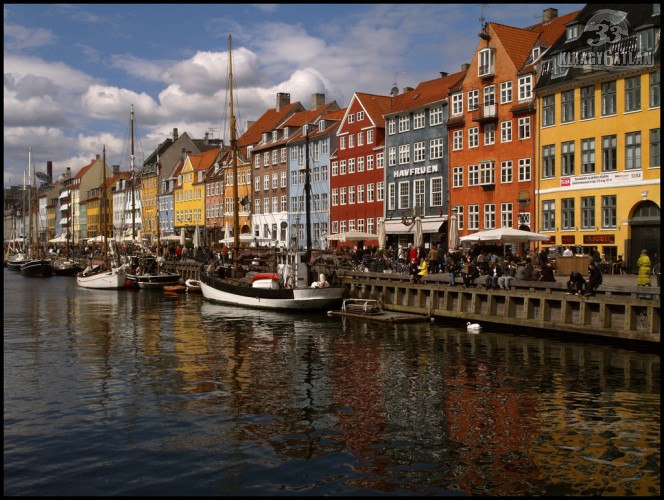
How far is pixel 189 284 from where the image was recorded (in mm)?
56250

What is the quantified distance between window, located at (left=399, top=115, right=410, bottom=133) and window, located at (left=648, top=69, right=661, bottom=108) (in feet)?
79.6

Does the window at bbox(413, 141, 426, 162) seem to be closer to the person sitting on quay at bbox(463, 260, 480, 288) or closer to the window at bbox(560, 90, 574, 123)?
the window at bbox(560, 90, 574, 123)

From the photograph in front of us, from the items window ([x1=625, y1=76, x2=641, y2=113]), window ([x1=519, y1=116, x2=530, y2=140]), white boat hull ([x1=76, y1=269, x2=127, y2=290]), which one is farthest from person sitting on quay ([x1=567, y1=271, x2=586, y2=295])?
white boat hull ([x1=76, y1=269, x2=127, y2=290])

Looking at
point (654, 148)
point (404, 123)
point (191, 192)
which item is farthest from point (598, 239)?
point (191, 192)

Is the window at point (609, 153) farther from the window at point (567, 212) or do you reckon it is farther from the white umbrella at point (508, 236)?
the white umbrella at point (508, 236)

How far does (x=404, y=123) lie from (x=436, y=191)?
7.75 metres

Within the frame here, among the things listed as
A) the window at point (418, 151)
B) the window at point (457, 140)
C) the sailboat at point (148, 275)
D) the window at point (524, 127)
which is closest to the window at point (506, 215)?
the window at point (524, 127)

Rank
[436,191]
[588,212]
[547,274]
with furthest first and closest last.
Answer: [436,191] → [588,212] → [547,274]

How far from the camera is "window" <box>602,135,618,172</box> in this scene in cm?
4191

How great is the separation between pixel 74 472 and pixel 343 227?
58.6 meters

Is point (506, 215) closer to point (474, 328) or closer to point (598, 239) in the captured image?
point (598, 239)

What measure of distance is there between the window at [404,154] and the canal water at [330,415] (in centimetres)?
3308

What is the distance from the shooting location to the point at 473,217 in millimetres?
53250

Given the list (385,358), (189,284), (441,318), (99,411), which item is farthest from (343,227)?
(99,411)
